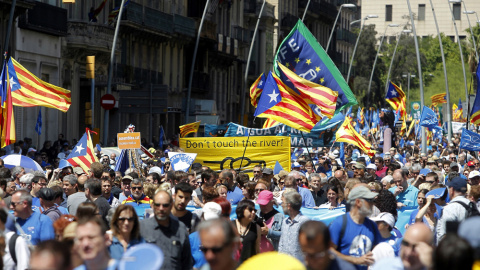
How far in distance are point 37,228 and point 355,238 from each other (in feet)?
8.46

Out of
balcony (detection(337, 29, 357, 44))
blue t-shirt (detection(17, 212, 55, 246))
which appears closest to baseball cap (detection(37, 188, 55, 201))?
blue t-shirt (detection(17, 212, 55, 246))

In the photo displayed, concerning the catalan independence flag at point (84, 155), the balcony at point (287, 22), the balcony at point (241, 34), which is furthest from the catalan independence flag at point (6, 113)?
the balcony at point (287, 22)

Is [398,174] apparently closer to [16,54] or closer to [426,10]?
[16,54]

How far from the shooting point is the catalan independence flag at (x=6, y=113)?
18031 millimetres

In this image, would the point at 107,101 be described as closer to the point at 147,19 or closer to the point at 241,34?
the point at 147,19

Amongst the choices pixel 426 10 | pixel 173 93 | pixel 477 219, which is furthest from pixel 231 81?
pixel 426 10

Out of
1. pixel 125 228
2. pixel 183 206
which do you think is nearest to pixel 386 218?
pixel 183 206

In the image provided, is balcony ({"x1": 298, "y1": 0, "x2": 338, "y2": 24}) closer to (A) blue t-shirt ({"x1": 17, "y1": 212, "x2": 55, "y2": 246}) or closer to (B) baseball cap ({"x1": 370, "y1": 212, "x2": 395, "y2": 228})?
(B) baseball cap ({"x1": 370, "y1": 212, "x2": 395, "y2": 228})

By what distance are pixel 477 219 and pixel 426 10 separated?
115m

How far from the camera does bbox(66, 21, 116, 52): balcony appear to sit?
36.4m

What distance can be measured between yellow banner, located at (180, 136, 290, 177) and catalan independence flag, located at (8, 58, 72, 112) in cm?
325

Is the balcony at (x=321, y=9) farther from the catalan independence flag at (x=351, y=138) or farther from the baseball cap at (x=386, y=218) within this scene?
the baseball cap at (x=386, y=218)

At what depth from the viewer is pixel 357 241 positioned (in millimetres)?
8789

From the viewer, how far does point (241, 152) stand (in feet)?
70.4
